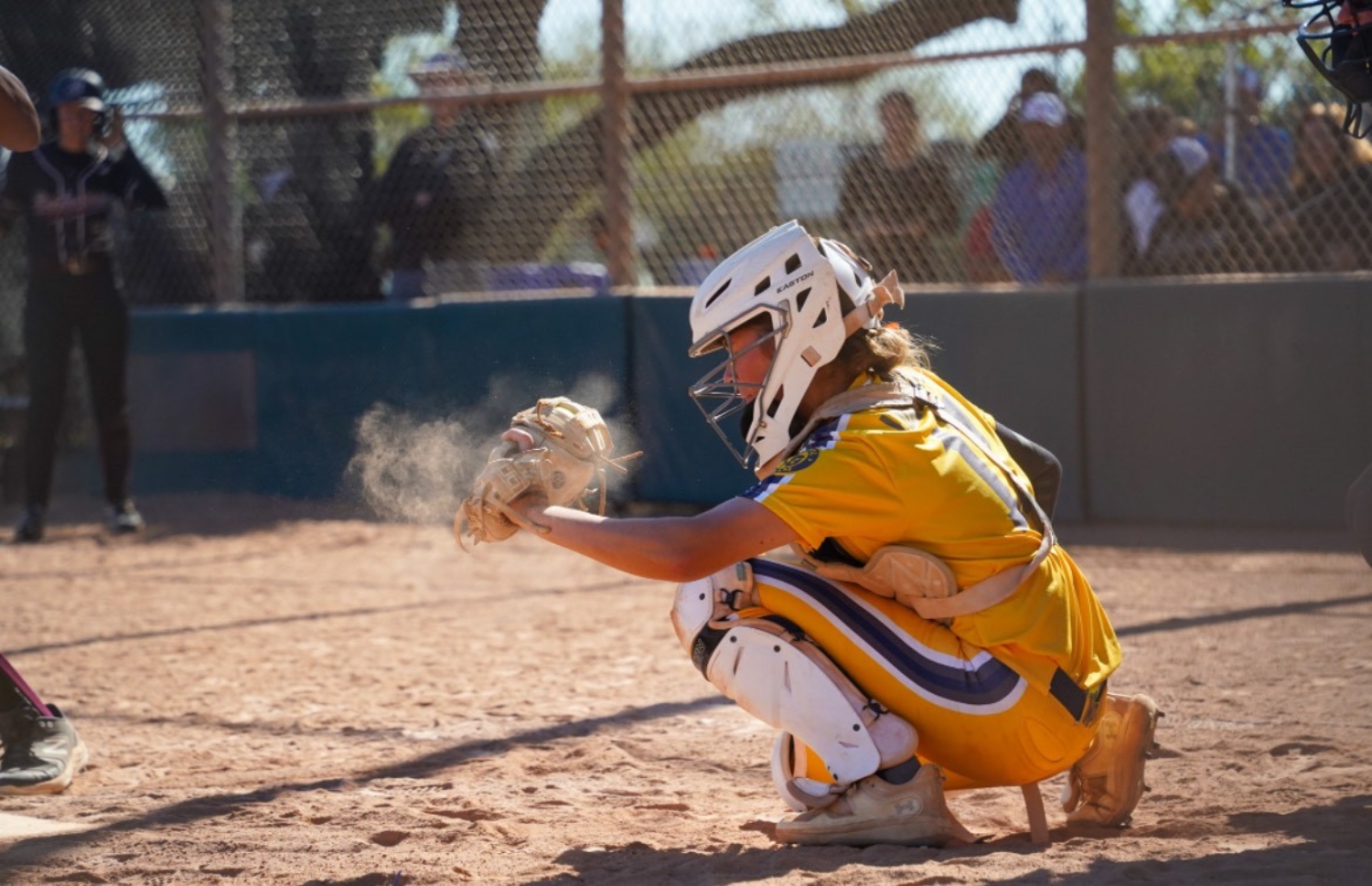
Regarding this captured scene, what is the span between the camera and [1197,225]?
808 centimetres

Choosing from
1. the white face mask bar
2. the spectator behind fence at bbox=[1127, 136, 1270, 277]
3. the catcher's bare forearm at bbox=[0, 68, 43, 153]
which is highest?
the spectator behind fence at bbox=[1127, 136, 1270, 277]

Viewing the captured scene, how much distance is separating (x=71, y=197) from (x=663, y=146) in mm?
3400

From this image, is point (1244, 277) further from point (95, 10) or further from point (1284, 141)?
point (95, 10)

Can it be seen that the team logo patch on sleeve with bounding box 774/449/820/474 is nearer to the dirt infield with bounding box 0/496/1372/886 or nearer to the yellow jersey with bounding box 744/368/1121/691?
the yellow jersey with bounding box 744/368/1121/691

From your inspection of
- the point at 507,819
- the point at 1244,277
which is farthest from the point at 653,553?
the point at 1244,277

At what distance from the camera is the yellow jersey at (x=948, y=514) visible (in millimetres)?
3084

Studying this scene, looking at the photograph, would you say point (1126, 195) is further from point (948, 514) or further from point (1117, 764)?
point (948, 514)

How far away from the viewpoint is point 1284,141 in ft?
25.5

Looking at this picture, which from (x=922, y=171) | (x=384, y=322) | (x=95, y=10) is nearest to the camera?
(x=922, y=171)

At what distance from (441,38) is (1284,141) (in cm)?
523

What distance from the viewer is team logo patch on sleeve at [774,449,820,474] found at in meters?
3.10

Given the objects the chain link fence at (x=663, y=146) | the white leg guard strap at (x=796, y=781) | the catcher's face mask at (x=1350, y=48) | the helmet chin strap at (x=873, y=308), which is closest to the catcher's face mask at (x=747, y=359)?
the helmet chin strap at (x=873, y=308)

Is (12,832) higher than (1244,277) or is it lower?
lower

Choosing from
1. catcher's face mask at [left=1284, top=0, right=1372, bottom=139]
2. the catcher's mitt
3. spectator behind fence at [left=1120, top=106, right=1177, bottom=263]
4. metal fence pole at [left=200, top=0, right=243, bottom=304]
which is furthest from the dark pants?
catcher's face mask at [left=1284, top=0, right=1372, bottom=139]
